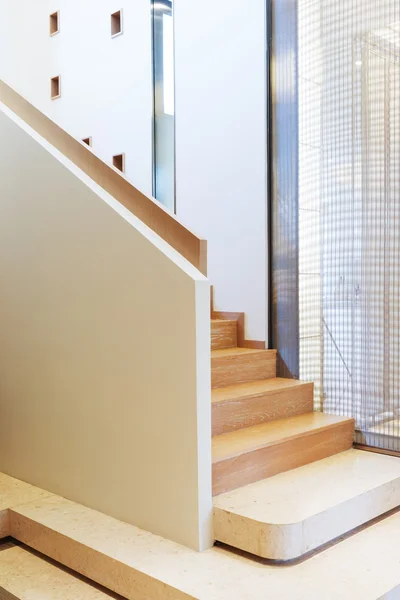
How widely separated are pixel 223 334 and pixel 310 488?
1.32 m

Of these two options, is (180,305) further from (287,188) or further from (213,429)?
(287,188)

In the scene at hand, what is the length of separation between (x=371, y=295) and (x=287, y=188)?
799 millimetres

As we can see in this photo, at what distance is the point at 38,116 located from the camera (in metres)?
3.18

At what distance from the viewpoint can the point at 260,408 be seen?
3068 mm

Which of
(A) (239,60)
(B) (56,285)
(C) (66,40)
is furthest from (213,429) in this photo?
(C) (66,40)

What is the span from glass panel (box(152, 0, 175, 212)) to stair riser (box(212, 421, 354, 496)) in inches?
78.7

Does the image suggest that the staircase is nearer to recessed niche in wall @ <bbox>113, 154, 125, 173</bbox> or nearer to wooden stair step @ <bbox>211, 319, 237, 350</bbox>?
wooden stair step @ <bbox>211, 319, 237, 350</bbox>

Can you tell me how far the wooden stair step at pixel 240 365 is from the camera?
3.26 meters

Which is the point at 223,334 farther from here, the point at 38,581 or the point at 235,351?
the point at 38,581

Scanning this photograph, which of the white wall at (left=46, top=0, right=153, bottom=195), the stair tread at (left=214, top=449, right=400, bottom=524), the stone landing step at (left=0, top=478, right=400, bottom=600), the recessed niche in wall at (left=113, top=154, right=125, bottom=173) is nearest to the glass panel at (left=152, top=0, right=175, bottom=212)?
the white wall at (left=46, top=0, right=153, bottom=195)

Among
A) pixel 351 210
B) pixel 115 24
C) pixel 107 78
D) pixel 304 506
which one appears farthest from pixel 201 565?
pixel 115 24

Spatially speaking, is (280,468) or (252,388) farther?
(252,388)

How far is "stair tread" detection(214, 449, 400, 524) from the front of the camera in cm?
227

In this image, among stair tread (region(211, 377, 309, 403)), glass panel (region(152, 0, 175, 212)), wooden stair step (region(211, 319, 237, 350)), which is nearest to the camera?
stair tread (region(211, 377, 309, 403))
